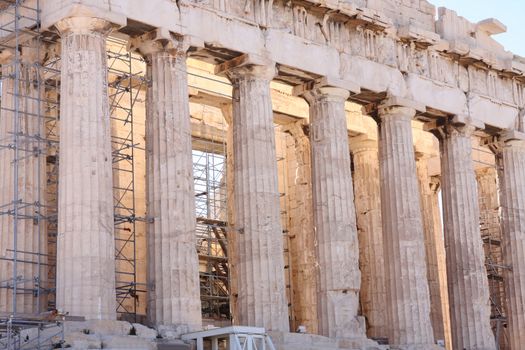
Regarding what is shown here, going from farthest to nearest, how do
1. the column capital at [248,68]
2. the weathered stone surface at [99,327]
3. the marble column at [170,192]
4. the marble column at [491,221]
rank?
the marble column at [491,221]
the column capital at [248,68]
the marble column at [170,192]
the weathered stone surface at [99,327]

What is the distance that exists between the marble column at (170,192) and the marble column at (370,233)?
1228cm

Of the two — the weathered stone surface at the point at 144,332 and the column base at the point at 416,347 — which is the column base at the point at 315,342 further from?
the weathered stone surface at the point at 144,332

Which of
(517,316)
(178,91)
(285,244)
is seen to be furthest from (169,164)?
(517,316)

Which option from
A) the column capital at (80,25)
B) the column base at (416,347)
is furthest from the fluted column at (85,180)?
the column base at (416,347)

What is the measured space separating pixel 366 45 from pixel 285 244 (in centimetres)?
964

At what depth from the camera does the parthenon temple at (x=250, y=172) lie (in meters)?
28.5

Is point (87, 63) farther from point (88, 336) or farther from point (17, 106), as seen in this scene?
point (88, 336)

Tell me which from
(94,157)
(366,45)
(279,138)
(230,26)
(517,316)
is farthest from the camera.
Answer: (279,138)

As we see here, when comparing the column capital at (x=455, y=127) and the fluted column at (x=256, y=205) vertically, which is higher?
the column capital at (x=455, y=127)

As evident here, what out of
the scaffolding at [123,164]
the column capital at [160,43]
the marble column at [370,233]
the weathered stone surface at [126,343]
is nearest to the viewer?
the weathered stone surface at [126,343]

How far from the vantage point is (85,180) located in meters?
28.0

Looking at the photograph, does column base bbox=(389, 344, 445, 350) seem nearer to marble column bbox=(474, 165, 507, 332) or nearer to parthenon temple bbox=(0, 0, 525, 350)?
parthenon temple bbox=(0, 0, 525, 350)

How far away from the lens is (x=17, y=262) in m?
30.0

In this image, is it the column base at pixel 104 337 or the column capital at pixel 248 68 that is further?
the column capital at pixel 248 68
